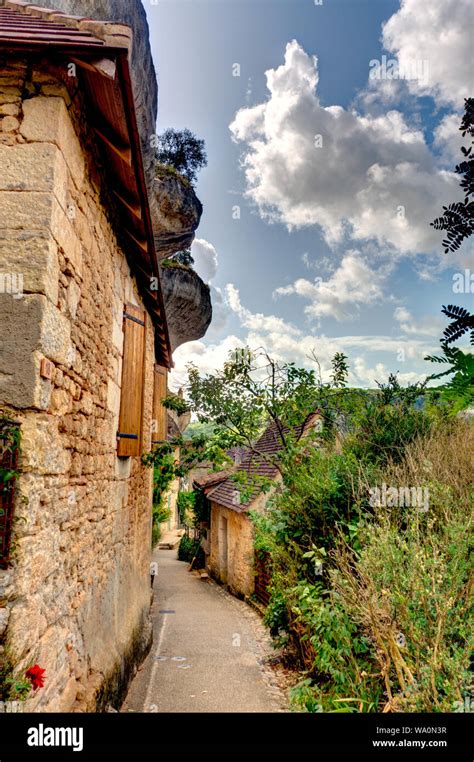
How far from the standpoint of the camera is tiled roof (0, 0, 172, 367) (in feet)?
8.16

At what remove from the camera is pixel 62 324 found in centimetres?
277

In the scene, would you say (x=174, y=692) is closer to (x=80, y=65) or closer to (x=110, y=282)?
(x=110, y=282)

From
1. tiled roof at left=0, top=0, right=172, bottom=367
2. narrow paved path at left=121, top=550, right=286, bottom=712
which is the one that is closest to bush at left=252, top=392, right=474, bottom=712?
narrow paved path at left=121, top=550, right=286, bottom=712

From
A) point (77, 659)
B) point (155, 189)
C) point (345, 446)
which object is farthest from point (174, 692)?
point (155, 189)

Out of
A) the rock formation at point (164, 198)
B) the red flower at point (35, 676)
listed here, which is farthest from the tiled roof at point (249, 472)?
the red flower at point (35, 676)

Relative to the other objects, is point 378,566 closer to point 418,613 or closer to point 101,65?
point 418,613

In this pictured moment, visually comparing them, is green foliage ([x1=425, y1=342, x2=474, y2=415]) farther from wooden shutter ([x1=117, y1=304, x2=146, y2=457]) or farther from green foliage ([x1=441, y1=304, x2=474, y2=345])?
wooden shutter ([x1=117, y1=304, x2=146, y2=457])

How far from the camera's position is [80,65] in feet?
8.60

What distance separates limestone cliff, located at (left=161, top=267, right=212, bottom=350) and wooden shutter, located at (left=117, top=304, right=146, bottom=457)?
9.84 m

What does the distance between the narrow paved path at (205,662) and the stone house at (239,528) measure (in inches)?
25.1

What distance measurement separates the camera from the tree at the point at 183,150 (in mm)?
16859

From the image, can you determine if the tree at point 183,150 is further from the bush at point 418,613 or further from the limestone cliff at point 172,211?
the bush at point 418,613

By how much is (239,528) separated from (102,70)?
10969 millimetres
